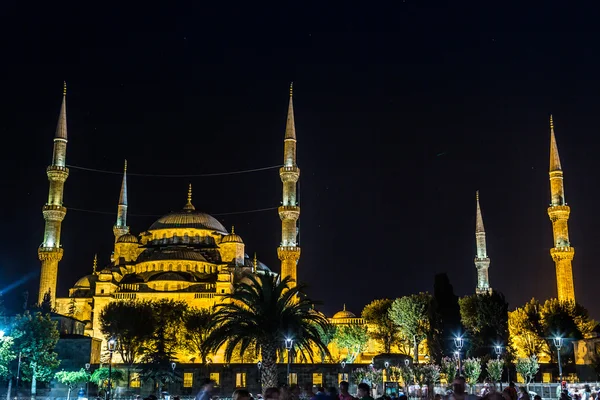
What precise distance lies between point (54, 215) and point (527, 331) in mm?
35552

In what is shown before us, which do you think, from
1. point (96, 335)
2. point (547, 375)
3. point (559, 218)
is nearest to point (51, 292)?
point (96, 335)

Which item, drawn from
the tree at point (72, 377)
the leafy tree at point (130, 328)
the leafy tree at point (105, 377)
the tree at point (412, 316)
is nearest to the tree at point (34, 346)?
the tree at point (72, 377)

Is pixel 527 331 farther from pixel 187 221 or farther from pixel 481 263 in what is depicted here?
pixel 187 221

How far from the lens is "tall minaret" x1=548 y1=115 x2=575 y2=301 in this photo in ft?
171

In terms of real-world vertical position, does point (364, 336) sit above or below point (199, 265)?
below

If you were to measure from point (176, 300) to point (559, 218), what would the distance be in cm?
2951

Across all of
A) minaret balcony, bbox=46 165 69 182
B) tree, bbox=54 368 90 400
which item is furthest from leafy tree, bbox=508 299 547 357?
minaret balcony, bbox=46 165 69 182

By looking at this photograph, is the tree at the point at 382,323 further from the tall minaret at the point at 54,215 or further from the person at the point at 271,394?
the person at the point at 271,394

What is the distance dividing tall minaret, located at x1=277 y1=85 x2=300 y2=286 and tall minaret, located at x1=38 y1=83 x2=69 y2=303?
53.2ft

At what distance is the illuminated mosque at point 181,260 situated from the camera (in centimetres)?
5128

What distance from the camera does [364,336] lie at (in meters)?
55.2

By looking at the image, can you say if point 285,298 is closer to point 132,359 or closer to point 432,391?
point 432,391

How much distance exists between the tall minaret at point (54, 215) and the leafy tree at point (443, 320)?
2658 cm

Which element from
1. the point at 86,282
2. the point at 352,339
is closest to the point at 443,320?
the point at 352,339
